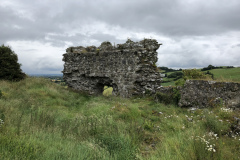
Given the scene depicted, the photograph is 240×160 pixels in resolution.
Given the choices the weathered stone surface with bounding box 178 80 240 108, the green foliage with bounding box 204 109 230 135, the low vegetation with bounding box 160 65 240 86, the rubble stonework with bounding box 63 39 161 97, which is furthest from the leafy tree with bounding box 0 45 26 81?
the green foliage with bounding box 204 109 230 135

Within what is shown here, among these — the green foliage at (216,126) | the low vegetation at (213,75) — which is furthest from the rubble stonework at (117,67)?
the green foliage at (216,126)

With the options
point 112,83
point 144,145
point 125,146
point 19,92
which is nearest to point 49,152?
point 125,146

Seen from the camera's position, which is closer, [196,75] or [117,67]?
[196,75]

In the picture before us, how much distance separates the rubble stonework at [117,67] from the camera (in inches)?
458

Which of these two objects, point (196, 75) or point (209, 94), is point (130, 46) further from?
point (209, 94)

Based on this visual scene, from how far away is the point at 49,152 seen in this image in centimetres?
289

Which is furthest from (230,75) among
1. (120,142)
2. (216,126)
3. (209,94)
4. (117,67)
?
(120,142)

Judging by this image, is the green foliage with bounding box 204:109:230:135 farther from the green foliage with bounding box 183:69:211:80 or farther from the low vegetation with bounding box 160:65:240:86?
the green foliage with bounding box 183:69:211:80

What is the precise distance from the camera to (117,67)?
41.1ft

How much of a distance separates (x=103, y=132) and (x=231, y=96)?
5.69 meters

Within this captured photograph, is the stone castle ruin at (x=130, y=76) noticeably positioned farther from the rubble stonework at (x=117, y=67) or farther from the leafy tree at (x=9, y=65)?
the leafy tree at (x=9, y=65)

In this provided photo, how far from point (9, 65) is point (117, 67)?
352 inches

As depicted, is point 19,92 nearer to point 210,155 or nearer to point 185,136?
point 185,136

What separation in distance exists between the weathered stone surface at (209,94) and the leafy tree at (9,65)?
13.1 m
